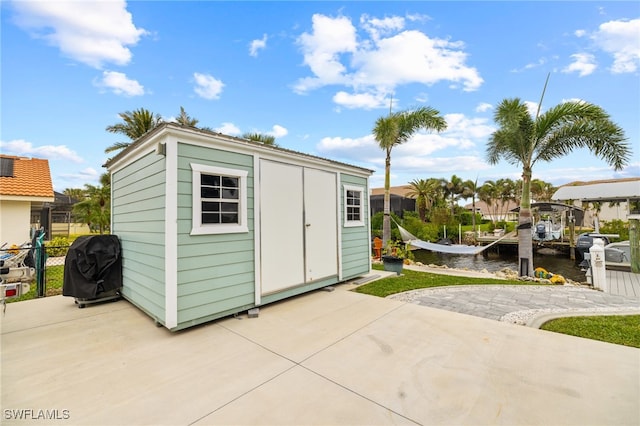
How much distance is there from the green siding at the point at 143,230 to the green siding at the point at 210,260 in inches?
9.5

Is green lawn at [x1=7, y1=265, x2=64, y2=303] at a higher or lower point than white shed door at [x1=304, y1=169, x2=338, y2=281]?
lower

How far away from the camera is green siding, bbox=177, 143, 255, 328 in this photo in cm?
308

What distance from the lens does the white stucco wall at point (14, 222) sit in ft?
24.4

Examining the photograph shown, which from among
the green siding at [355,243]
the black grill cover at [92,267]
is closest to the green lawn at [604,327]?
the green siding at [355,243]

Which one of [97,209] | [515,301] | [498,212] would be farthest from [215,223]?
[498,212]

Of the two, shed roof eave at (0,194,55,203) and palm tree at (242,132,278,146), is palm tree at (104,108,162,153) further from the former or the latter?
shed roof eave at (0,194,55,203)

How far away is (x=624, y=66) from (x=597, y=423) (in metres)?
8.98

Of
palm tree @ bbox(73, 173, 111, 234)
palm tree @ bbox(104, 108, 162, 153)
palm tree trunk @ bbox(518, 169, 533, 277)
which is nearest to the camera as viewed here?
palm tree trunk @ bbox(518, 169, 533, 277)

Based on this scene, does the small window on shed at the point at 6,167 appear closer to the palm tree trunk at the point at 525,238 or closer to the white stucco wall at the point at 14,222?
the white stucco wall at the point at 14,222

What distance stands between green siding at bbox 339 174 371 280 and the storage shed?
372 mm

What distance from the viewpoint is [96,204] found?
15.3m

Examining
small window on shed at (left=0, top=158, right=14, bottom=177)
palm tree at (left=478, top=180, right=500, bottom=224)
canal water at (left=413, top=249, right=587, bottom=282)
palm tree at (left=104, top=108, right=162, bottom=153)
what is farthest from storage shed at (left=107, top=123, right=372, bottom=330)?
palm tree at (left=478, top=180, right=500, bottom=224)

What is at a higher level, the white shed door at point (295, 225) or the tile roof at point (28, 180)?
the tile roof at point (28, 180)

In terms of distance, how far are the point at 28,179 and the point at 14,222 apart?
1.42 meters
